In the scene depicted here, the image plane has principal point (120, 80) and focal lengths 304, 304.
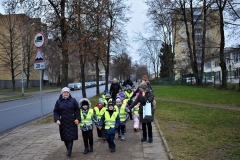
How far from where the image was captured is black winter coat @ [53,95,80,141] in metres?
6.68

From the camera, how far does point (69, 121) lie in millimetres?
6703

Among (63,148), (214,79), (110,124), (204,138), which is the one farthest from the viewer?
(214,79)

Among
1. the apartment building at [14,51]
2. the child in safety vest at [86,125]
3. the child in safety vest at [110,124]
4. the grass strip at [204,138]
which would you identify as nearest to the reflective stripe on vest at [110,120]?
the child in safety vest at [110,124]

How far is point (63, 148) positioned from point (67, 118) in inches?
50.1

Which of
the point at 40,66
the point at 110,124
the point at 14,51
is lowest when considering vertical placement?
the point at 110,124

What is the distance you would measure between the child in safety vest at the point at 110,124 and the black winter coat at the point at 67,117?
31.3 inches

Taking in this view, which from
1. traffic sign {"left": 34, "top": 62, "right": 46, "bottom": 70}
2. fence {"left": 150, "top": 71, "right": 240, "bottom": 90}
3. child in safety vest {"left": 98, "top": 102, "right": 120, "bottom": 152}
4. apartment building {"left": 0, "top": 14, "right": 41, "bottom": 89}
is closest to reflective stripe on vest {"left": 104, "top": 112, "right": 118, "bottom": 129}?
child in safety vest {"left": 98, "top": 102, "right": 120, "bottom": 152}

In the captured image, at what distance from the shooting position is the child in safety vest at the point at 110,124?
23.2ft

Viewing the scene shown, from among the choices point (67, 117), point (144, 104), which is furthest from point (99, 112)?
point (67, 117)

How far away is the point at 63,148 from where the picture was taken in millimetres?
7605

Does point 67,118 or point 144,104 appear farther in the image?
point 144,104

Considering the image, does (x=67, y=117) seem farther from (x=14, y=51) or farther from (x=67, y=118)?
(x=14, y=51)

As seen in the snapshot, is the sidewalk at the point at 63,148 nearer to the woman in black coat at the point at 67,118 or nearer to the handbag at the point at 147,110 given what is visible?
the woman in black coat at the point at 67,118

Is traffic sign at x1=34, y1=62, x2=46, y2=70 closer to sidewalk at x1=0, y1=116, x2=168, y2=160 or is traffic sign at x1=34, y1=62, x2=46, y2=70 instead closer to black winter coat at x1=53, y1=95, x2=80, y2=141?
sidewalk at x1=0, y1=116, x2=168, y2=160
